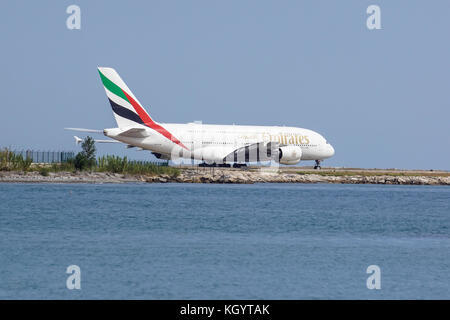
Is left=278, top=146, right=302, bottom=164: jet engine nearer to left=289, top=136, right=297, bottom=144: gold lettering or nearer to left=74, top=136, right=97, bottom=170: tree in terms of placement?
left=289, top=136, right=297, bottom=144: gold lettering

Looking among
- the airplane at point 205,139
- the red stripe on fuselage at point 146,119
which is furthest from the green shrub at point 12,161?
the red stripe on fuselage at point 146,119

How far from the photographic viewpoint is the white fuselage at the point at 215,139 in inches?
3063

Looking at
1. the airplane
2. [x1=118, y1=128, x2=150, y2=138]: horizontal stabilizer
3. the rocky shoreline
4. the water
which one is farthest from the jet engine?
the water

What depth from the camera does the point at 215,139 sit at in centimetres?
8238

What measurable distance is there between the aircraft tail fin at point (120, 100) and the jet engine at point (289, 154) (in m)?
15.6

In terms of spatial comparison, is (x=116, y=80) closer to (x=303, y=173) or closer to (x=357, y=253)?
(x=303, y=173)

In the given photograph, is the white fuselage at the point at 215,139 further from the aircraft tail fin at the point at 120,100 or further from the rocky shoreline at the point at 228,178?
the rocky shoreline at the point at 228,178

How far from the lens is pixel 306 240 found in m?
39.4

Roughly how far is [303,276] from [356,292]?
9.67 feet

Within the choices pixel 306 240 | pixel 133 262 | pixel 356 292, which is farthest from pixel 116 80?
pixel 356 292

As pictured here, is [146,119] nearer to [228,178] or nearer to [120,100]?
[120,100]

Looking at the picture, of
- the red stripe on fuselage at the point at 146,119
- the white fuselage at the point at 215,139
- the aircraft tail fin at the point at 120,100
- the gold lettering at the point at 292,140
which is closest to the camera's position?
the aircraft tail fin at the point at 120,100

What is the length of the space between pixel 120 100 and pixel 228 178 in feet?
51.0
